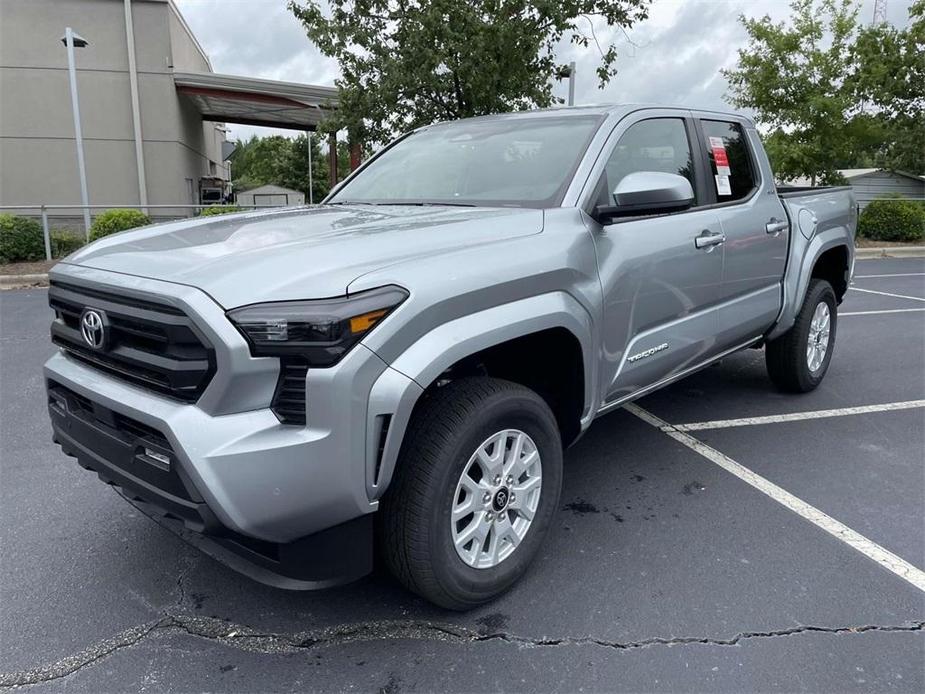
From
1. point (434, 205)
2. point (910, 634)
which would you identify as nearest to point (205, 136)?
point (434, 205)

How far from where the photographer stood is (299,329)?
2.03 m

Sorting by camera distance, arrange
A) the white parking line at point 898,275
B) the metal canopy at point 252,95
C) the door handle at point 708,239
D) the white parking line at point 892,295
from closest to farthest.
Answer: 1. the door handle at point 708,239
2. the white parking line at point 892,295
3. the white parking line at point 898,275
4. the metal canopy at point 252,95

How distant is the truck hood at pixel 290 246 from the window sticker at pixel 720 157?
1.72 m

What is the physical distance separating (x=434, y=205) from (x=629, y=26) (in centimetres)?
1011

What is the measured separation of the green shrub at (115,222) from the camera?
12180 mm

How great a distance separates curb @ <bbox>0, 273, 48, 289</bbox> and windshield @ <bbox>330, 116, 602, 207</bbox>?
870cm

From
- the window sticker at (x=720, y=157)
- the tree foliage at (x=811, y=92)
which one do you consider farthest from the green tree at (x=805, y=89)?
the window sticker at (x=720, y=157)

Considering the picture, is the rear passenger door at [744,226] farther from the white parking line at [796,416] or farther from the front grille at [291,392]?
the front grille at [291,392]

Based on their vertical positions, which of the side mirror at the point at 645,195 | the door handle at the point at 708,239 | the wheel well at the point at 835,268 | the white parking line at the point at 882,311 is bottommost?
the white parking line at the point at 882,311

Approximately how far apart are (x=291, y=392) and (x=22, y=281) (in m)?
10.7

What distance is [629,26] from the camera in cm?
1190

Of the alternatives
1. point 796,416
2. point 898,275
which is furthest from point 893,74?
point 796,416

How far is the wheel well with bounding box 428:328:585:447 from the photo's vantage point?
2.84m

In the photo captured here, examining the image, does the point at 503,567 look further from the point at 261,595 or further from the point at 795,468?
the point at 795,468
